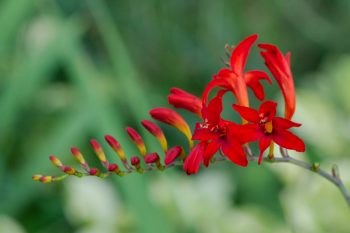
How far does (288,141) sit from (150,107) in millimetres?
1271

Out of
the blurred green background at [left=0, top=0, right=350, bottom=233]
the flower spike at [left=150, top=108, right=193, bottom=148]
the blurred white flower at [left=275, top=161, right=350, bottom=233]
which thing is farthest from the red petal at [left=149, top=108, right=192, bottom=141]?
the blurred white flower at [left=275, top=161, right=350, bottom=233]

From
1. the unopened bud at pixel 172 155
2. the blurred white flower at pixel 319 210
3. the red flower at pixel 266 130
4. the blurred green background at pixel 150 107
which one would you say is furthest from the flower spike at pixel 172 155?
the blurred white flower at pixel 319 210

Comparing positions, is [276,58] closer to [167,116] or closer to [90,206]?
[167,116]

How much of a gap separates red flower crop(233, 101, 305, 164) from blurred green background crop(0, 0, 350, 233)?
740 millimetres

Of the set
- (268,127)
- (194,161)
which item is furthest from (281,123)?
(194,161)

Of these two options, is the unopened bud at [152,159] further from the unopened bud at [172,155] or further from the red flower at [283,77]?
the red flower at [283,77]

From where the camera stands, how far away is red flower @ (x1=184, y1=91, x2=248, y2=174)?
0.85m

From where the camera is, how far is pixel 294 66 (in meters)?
2.79

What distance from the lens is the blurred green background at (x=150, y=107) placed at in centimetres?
182

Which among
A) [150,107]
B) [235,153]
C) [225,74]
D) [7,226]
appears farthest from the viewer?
[150,107]

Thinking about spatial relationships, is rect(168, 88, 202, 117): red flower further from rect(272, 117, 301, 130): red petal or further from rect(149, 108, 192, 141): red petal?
rect(272, 117, 301, 130): red petal

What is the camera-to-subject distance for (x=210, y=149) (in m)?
0.87

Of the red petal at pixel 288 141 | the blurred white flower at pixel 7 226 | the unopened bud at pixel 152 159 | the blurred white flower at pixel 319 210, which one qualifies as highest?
the unopened bud at pixel 152 159

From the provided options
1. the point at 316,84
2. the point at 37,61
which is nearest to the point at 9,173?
the point at 37,61
